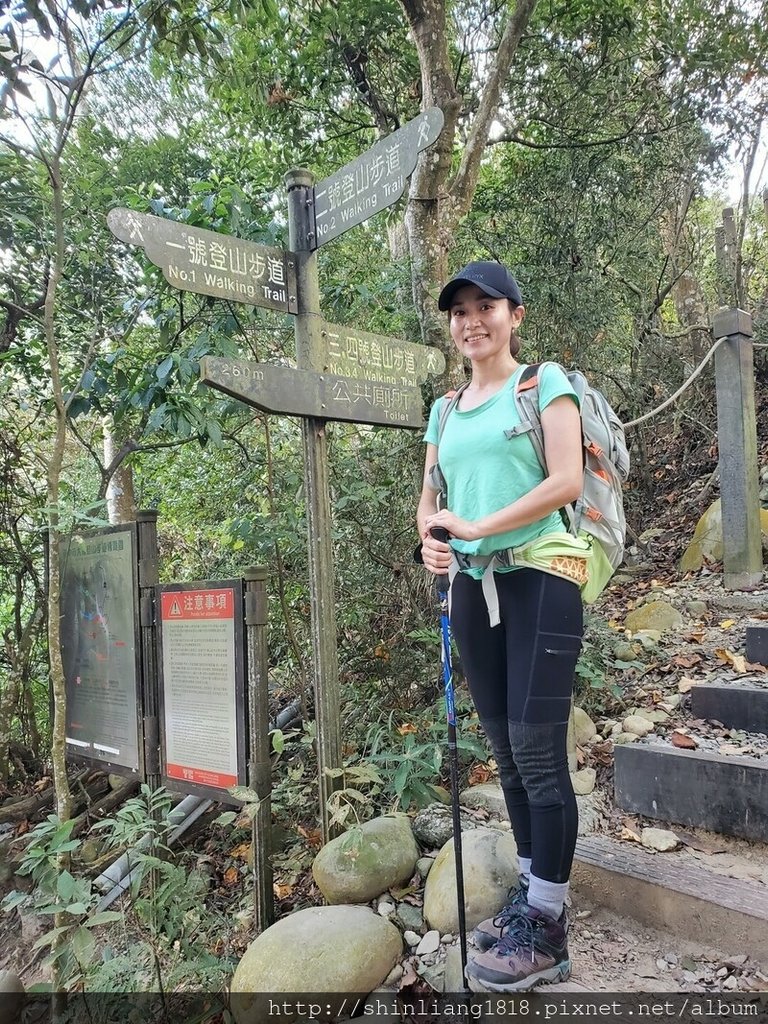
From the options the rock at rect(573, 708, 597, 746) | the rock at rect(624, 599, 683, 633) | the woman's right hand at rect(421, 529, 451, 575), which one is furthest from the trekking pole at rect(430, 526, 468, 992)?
the rock at rect(624, 599, 683, 633)

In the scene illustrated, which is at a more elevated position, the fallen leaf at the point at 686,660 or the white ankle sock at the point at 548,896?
the fallen leaf at the point at 686,660

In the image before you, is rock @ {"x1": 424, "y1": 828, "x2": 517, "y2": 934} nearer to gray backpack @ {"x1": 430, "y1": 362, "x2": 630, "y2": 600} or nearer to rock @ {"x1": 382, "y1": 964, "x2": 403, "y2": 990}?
rock @ {"x1": 382, "y1": 964, "x2": 403, "y2": 990}

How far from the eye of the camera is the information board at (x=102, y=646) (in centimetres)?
318

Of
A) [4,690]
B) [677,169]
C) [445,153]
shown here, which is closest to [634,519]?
[677,169]

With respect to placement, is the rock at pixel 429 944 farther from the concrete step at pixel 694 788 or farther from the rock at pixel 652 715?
the rock at pixel 652 715

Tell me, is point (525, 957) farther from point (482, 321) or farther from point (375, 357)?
Answer: point (375, 357)

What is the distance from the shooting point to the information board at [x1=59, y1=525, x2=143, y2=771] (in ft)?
10.4

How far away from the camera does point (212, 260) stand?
2.57m

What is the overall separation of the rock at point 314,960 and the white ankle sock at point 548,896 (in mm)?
606

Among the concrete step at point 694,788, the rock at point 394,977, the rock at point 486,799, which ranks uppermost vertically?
the concrete step at point 694,788

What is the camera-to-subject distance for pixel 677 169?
6.08 m

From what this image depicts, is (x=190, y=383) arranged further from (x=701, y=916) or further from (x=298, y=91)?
(x=298, y=91)

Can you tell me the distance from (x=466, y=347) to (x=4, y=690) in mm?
3846


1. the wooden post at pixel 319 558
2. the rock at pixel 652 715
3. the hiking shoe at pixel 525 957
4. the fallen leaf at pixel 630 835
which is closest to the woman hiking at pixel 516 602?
the hiking shoe at pixel 525 957
